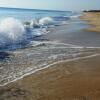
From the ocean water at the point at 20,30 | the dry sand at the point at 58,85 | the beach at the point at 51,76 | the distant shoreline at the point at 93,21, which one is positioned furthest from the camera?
the distant shoreline at the point at 93,21

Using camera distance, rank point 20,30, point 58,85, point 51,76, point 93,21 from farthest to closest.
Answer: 1. point 93,21
2. point 20,30
3. point 51,76
4. point 58,85

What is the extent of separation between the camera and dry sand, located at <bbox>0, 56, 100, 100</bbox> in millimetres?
5574

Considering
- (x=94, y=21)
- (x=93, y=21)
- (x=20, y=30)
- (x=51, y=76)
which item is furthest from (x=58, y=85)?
(x=93, y=21)

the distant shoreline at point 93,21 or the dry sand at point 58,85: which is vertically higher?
the dry sand at point 58,85

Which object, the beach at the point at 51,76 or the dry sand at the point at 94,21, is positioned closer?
the beach at the point at 51,76

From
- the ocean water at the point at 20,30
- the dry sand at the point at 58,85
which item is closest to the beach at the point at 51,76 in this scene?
the dry sand at the point at 58,85

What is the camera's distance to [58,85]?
6.25 meters

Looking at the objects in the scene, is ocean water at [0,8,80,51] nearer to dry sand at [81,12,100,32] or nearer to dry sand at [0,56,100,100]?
dry sand at [81,12,100,32]

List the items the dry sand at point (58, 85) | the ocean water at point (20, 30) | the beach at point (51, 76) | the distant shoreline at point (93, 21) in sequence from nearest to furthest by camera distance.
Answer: the dry sand at point (58, 85), the beach at point (51, 76), the ocean water at point (20, 30), the distant shoreline at point (93, 21)

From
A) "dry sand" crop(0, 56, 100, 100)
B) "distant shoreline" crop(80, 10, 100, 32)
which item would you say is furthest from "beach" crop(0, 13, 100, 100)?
"distant shoreline" crop(80, 10, 100, 32)

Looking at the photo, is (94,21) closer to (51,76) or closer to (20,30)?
(20,30)

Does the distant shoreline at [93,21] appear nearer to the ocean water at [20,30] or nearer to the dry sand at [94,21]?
the dry sand at [94,21]

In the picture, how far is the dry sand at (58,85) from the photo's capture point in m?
5.57

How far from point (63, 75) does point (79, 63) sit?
66.0 inches
